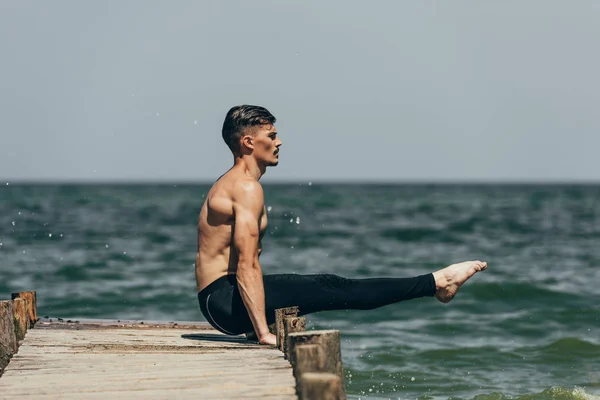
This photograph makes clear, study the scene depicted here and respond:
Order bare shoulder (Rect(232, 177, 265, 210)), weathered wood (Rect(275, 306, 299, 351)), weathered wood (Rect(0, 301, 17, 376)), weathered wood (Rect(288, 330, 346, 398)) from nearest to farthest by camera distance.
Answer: weathered wood (Rect(288, 330, 346, 398)), weathered wood (Rect(0, 301, 17, 376)), weathered wood (Rect(275, 306, 299, 351)), bare shoulder (Rect(232, 177, 265, 210))

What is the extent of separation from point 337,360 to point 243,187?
7.44 ft

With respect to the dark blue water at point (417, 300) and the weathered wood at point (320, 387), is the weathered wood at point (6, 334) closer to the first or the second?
the weathered wood at point (320, 387)

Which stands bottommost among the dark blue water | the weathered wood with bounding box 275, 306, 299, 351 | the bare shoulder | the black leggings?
the dark blue water

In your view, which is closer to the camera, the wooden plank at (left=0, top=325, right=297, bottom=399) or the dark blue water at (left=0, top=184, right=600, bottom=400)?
the wooden plank at (left=0, top=325, right=297, bottom=399)

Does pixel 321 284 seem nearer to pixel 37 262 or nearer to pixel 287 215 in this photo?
pixel 37 262

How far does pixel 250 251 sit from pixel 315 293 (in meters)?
0.74

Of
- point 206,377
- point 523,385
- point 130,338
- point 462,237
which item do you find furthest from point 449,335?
point 462,237

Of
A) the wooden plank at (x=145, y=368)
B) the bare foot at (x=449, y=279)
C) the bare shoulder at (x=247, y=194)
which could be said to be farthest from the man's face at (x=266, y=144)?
the bare foot at (x=449, y=279)

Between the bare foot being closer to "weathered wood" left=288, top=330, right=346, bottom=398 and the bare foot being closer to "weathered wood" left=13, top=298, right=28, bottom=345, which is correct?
"weathered wood" left=288, top=330, right=346, bottom=398

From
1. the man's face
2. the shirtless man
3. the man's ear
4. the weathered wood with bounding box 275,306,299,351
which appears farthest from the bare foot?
the man's ear

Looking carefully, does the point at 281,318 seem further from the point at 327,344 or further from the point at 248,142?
the point at 327,344

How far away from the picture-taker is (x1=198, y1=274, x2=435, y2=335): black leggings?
781 cm

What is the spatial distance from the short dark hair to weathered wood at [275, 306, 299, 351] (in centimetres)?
133

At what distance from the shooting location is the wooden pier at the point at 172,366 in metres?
5.64
